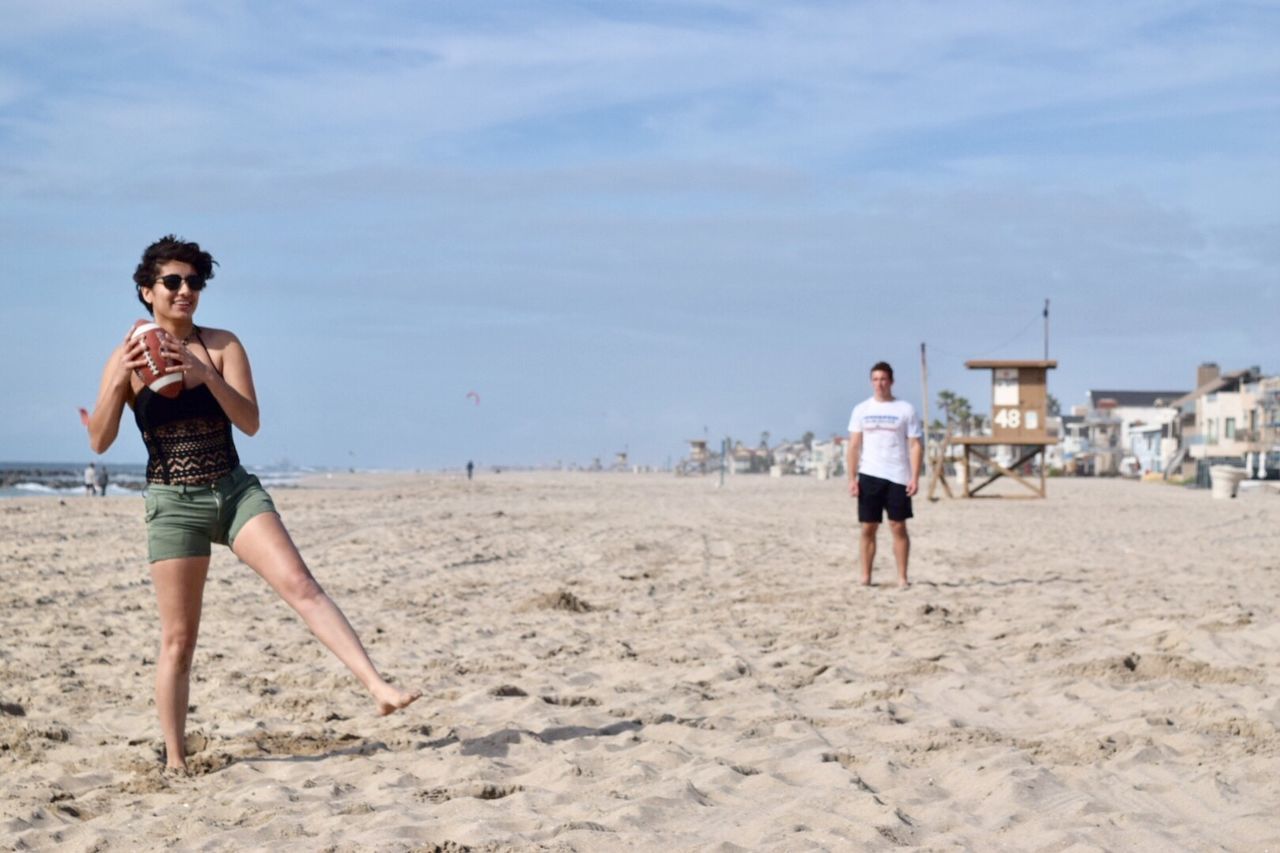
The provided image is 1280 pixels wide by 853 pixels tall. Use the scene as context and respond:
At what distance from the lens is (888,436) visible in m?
9.75

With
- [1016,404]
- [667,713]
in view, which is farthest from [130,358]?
[1016,404]

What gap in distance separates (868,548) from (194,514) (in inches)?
253

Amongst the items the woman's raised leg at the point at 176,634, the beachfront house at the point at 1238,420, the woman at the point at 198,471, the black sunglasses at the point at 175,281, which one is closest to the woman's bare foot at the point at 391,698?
the woman at the point at 198,471

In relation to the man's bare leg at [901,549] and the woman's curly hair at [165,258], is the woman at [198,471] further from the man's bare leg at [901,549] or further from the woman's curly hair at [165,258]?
the man's bare leg at [901,549]

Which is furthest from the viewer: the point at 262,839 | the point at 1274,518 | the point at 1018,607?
the point at 1274,518

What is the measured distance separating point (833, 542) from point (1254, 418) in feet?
222

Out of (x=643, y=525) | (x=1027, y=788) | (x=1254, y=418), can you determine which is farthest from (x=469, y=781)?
(x=1254, y=418)

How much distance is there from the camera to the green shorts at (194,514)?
4.09m

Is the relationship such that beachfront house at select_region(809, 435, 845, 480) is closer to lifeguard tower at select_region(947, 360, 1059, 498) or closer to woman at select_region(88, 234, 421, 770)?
lifeguard tower at select_region(947, 360, 1059, 498)

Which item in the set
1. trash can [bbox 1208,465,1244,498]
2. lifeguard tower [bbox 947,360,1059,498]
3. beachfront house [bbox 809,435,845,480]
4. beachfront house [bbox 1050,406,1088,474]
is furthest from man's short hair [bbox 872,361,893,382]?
beachfront house [bbox 1050,406,1088,474]

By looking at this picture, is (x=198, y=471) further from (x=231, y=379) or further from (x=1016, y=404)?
(x=1016, y=404)

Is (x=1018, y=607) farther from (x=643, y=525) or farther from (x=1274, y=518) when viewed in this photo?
(x=1274, y=518)

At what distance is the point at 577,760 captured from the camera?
449 centimetres

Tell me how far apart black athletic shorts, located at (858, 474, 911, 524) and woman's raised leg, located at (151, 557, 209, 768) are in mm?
6162
